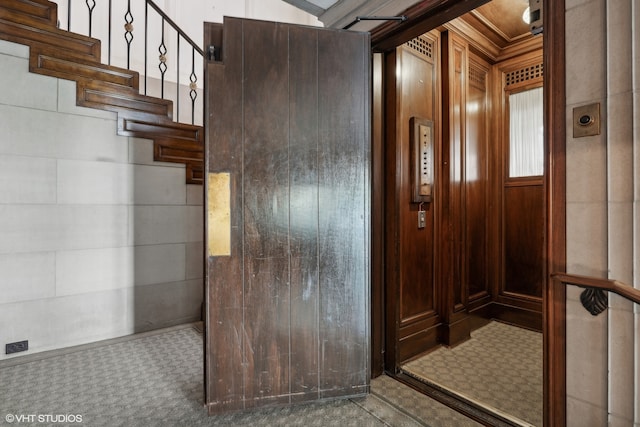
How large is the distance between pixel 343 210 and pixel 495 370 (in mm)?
1710

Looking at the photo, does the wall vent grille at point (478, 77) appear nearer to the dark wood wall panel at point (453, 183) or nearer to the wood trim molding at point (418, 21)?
the dark wood wall panel at point (453, 183)

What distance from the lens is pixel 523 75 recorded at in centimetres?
331

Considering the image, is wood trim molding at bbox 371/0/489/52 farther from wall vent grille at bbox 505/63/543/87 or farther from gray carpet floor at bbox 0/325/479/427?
gray carpet floor at bbox 0/325/479/427

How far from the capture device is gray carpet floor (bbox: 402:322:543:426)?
1.90 metres

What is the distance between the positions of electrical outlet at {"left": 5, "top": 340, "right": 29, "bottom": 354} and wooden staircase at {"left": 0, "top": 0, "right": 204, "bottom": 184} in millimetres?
1710

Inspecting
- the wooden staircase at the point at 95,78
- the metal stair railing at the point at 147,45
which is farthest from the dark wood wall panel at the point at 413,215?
the metal stair railing at the point at 147,45

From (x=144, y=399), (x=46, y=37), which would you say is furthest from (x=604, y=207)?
(x=46, y=37)

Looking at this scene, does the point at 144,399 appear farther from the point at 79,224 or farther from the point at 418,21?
the point at 418,21

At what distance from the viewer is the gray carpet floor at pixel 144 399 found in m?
1.66

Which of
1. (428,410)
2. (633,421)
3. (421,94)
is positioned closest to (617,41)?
(633,421)

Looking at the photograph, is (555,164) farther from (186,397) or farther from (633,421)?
(186,397)

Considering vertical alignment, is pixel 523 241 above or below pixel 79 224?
below

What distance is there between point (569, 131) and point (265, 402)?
1945mm

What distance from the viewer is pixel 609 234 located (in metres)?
1.14
